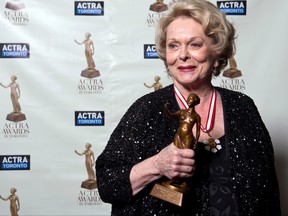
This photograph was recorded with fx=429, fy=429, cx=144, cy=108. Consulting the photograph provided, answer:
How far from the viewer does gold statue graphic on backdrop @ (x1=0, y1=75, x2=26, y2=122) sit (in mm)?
1979

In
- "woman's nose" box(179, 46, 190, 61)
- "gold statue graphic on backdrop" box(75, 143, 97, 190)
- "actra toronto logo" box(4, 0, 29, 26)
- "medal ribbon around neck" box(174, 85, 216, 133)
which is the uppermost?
"actra toronto logo" box(4, 0, 29, 26)

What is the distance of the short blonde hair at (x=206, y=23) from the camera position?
3.50ft

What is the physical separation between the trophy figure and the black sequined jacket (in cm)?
9

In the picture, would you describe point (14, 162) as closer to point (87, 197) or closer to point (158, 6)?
point (87, 197)

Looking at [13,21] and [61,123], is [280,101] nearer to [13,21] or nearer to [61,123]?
[61,123]

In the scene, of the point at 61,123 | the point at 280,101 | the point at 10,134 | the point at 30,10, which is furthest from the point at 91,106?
the point at 280,101

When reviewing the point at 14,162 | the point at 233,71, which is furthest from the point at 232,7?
the point at 14,162

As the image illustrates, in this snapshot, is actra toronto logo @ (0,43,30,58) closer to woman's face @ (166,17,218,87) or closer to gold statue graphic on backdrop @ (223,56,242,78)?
gold statue graphic on backdrop @ (223,56,242,78)

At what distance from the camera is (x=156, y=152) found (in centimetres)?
101

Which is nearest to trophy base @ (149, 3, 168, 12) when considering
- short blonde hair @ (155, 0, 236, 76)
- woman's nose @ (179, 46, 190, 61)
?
short blonde hair @ (155, 0, 236, 76)

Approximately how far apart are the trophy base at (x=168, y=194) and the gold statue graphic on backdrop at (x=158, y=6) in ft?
4.16

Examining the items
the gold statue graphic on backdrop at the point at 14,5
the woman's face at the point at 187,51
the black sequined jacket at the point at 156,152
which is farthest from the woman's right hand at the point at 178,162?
the gold statue graphic on backdrop at the point at 14,5

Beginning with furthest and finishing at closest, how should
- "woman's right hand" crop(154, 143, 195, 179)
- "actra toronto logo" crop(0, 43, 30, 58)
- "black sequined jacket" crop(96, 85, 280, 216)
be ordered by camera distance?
1. "actra toronto logo" crop(0, 43, 30, 58)
2. "black sequined jacket" crop(96, 85, 280, 216)
3. "woman's right hand" crop(154, 143, 195, 179)

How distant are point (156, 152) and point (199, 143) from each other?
0.11 meters
